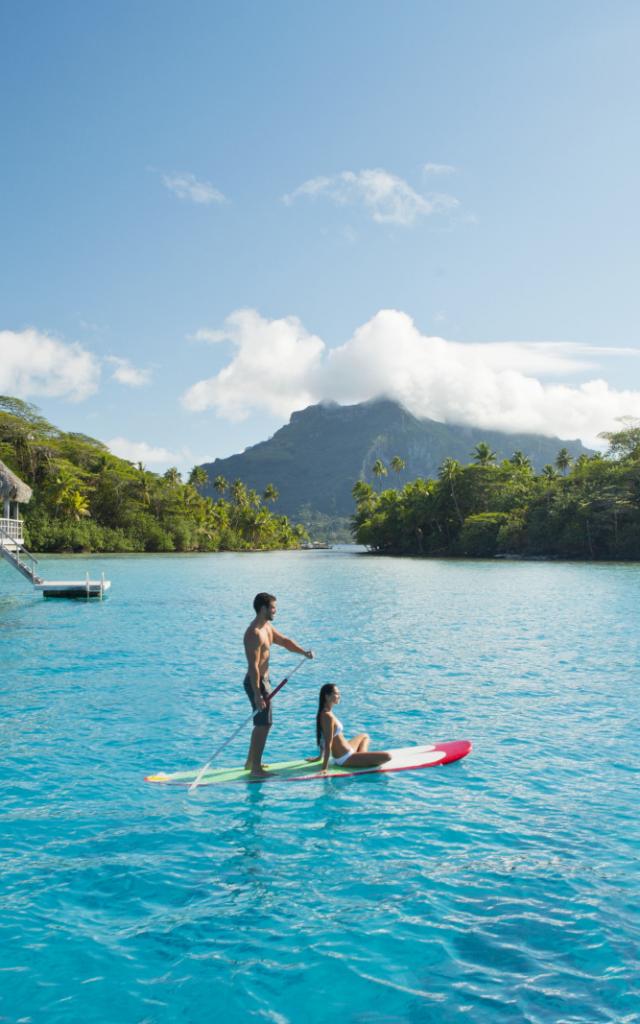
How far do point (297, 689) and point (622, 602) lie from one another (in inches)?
991

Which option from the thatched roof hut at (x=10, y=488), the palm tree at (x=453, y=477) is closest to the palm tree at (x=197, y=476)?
the palm tree at (x=453, y=477)

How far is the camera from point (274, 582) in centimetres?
A: 5434

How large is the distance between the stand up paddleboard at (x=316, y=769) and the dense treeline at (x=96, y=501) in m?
84.5

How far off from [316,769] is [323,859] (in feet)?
7.78

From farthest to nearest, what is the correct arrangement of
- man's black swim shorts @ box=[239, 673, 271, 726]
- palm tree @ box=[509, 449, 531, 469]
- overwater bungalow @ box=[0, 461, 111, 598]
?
palm tree @ box=[509, 449, 531, 469]
overwater bungalow @ box=[0, 461, 111, 598]
man's black swim shorts @ box=[239, 673, 271, 726]

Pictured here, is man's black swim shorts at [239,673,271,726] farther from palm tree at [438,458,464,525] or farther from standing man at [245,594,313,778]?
palm tree at [438,458,464,525]

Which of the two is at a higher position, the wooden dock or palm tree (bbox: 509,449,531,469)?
palm tree (bbox: 509,449,531,469)

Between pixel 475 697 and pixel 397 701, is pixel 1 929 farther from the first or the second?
pixel 475 697

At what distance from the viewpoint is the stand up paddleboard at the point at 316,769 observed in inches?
386

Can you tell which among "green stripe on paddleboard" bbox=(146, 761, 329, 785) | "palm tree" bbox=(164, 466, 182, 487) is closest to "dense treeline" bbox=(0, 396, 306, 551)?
"palm tree" bbox=(164, 466, 182, 487)

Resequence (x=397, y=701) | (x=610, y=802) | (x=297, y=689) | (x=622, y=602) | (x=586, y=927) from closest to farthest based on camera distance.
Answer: (x=586, y=927), (x=610, y=802), (x=397, y=701), (x=297, y=689), (x=622, y=602)

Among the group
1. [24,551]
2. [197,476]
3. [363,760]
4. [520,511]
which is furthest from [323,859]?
[197,476]

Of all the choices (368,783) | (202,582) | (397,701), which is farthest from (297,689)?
(202,582)

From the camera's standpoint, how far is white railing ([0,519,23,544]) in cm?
3603
